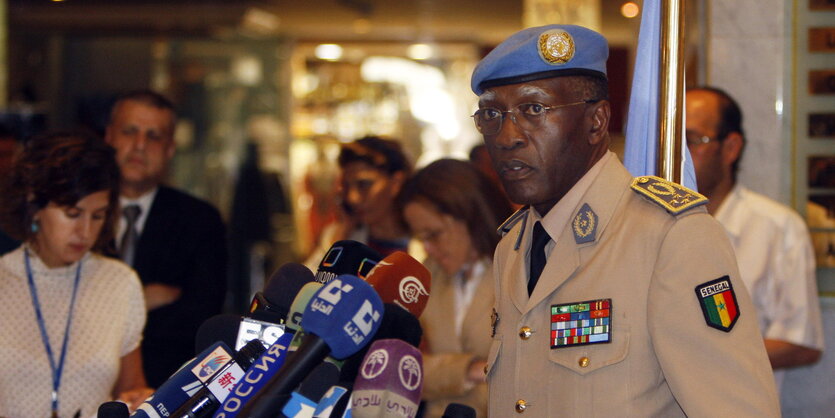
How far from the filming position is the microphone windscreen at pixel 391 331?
1.54 metres

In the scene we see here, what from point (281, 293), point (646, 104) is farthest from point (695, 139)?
point (281, 293)

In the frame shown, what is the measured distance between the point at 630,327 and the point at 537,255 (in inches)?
11.7

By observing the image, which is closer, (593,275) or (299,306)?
(299,306)

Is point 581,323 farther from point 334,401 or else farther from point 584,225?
point 334,401

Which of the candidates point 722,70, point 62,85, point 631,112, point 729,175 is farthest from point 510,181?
point 62,85

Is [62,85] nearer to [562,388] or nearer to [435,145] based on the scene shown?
[435,145]

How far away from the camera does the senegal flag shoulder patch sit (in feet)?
5.36

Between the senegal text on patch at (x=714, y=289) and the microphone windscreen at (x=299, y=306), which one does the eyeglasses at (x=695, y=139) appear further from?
the microphone windscreen at (x=299, y=306)

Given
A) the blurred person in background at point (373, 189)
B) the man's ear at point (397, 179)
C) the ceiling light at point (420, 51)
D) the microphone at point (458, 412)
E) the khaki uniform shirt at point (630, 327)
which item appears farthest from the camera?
the ceiling light at point (420, 51)

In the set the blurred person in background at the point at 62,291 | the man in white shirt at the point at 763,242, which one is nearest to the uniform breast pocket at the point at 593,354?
the blurred person in background at the point at 62,291

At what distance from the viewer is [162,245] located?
12.3 ft

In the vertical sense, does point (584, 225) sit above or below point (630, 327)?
above

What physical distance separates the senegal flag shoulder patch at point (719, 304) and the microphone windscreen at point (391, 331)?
0.47 metres

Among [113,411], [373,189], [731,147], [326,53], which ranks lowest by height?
[113,411]
